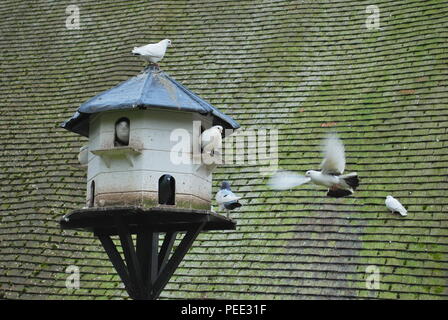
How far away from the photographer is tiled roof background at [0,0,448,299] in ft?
35.2

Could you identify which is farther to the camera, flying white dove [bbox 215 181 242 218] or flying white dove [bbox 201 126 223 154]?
flying white dove [bbox 215 181 242 218]

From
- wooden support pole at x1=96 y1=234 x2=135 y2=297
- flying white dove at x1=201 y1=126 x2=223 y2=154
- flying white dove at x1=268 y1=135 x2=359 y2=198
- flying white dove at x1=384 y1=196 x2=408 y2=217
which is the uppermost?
flying white dove at x1=201 y1=126 x2=223 y2=154

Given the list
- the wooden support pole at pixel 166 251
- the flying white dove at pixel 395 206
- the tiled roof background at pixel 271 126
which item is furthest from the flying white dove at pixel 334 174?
the flying white dove at pixel 395 206

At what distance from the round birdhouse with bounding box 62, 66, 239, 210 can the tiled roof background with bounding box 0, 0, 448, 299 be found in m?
2.37

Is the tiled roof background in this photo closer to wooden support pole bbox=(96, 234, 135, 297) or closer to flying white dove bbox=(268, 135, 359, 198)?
flying white dove bbox=(268, 135, 359, 198)

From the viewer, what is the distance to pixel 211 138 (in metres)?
8.82

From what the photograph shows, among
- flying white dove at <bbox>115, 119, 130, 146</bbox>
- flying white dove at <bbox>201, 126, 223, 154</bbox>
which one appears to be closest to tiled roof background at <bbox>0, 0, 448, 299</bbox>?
flying white dove at <bbox>201, 126, 223, 154</bbox>

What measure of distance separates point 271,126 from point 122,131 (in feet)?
13.7

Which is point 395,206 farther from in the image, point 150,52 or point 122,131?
point 122,131

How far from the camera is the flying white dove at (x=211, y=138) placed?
29.0 feet

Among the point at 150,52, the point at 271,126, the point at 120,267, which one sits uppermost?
the point at 150,52

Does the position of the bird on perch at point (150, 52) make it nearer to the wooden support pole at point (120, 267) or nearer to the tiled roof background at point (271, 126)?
the wooden support pole at point (120, 267)

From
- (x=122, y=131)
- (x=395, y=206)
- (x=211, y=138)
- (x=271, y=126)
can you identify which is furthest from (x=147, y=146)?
(x=271, y=126)

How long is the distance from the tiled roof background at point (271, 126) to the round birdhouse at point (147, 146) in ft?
7.76
